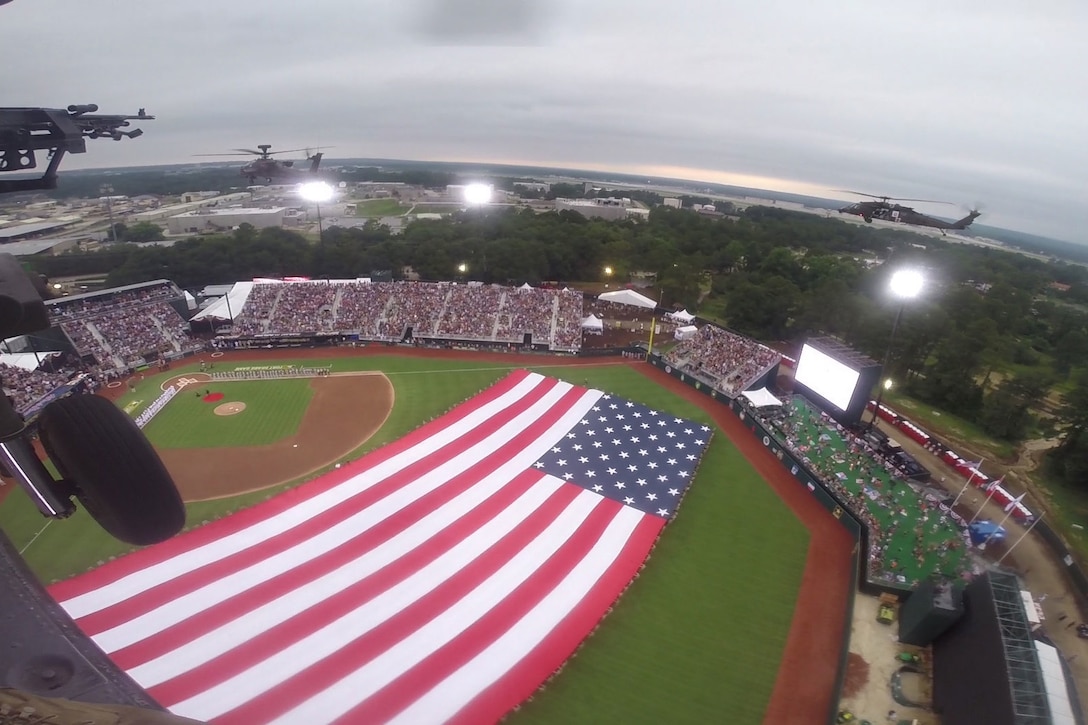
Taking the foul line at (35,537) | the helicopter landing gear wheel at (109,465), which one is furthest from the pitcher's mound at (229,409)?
the helicopter landing gear wheel at (109,465)

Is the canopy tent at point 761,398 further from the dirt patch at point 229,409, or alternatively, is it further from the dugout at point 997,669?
the dirt patch at point 229,409

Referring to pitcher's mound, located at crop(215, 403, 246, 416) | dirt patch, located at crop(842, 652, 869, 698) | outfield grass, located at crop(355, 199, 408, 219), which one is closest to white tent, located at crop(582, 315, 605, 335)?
pitcher's mound, located at crop(215, 403, 246, 416)

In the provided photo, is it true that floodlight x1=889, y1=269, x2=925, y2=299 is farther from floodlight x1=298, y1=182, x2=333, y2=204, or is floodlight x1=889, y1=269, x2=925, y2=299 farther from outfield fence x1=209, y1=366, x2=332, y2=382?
floodlight x1=298, y1=182, x2=333, y2=204

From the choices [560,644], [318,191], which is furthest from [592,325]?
[560,644]

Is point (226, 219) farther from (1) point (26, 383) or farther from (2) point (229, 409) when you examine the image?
(2) point (229, 409)

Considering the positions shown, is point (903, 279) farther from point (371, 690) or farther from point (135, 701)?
point (135, 701)
